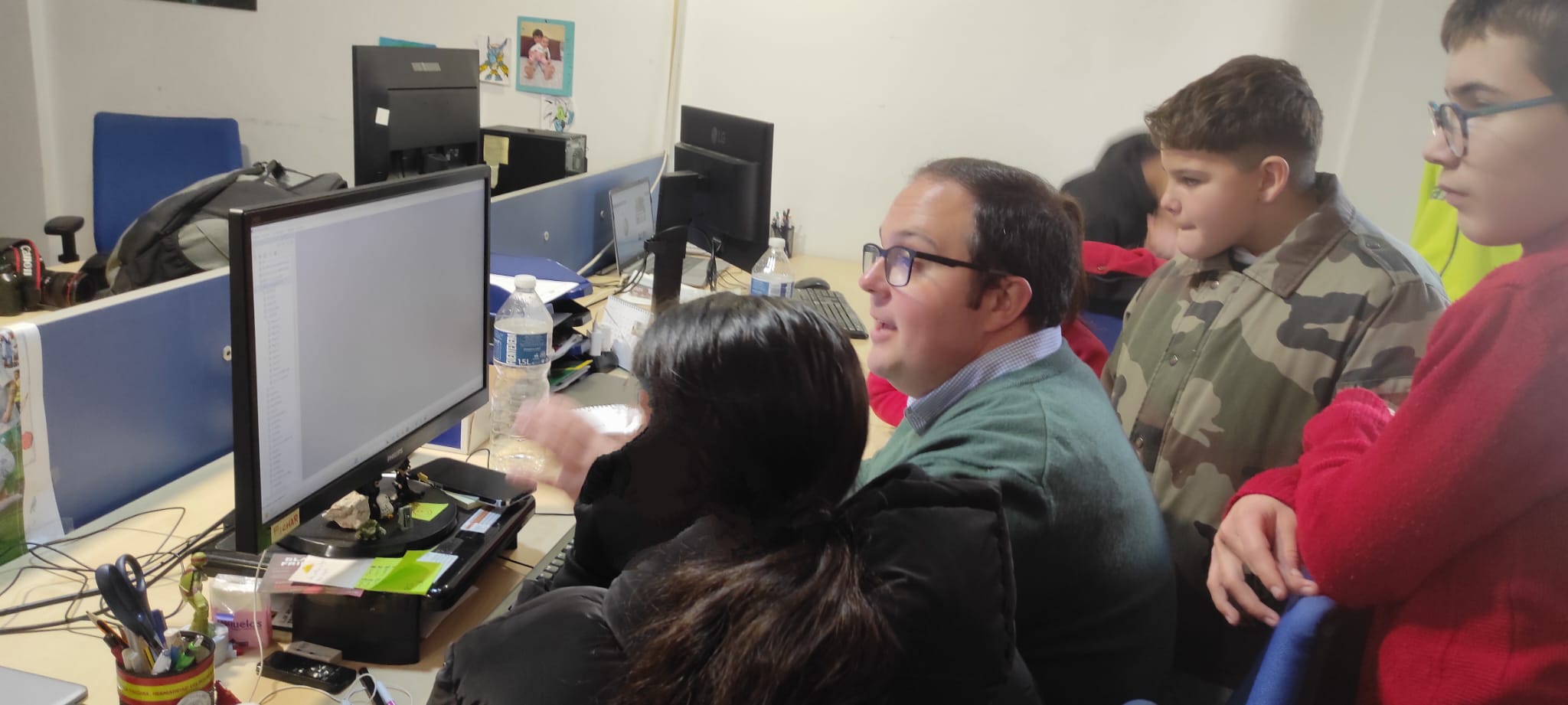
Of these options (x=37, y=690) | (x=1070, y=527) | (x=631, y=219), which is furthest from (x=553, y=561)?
(x=631, y=219)

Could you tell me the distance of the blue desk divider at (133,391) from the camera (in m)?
A: 1.16

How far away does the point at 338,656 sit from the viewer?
3.42 feet

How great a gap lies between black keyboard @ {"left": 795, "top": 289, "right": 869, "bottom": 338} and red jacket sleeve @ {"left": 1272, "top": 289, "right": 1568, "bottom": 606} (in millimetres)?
1572

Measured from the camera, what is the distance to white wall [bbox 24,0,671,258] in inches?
144

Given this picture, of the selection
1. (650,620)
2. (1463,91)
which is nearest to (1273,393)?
(1463,91)

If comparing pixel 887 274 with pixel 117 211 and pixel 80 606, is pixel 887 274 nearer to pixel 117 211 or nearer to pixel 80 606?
pixel 80 606

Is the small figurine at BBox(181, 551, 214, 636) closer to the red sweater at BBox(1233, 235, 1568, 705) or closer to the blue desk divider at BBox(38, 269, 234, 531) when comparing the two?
the blue desk divider at BBox(38, 269, 234, 531)

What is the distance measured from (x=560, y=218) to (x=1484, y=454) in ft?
7.29

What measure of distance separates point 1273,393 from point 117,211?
3622 mm

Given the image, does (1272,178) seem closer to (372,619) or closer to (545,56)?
(372,619)

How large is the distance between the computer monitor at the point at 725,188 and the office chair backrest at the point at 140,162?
1862 millimetres

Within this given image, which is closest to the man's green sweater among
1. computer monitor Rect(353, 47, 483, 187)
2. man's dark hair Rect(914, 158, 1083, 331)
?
man's dark hair Rect(914, 158, 1083, 331)

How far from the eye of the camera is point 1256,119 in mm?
1448

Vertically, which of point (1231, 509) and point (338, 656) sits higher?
point (1231, 509)
